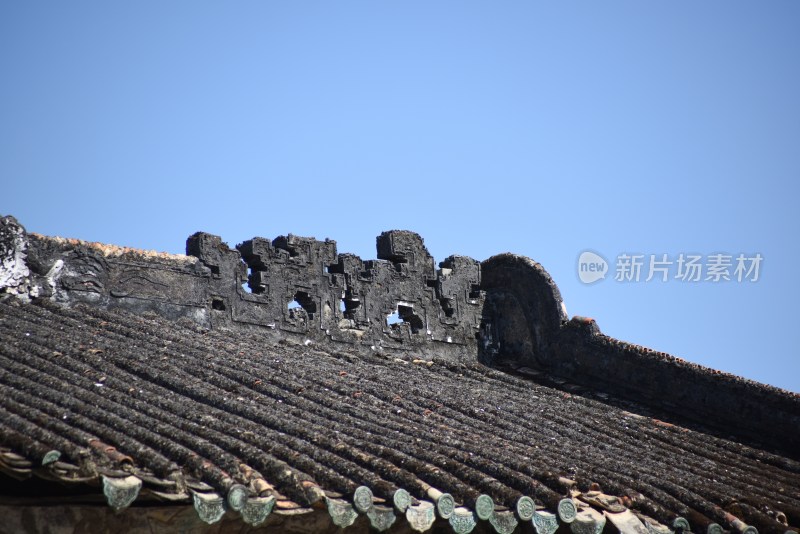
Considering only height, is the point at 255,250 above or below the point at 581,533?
above

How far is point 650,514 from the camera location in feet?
23.6

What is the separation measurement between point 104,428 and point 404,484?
5.36 feet

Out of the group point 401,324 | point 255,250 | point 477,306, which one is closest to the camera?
point 255,250

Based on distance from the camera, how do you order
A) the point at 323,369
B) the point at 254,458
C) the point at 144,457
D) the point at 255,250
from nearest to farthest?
the point at 144,457
the point at 254,458
the point at 323,369
the point at 255,250

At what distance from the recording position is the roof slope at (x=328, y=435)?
605 cm

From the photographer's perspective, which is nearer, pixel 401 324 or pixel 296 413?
pixel 296 413

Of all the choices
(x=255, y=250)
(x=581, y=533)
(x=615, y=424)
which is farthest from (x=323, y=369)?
(x=581, y=533)

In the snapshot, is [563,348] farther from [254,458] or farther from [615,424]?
[254,458]

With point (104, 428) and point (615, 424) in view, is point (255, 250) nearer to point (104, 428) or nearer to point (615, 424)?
point (615, 424)

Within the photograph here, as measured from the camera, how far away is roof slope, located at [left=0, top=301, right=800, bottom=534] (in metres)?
6.05

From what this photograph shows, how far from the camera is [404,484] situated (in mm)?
6613

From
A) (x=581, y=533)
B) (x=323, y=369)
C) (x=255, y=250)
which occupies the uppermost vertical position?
(x=255, y=250)

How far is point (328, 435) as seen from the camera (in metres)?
7.27

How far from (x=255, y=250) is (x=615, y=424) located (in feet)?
10.7
